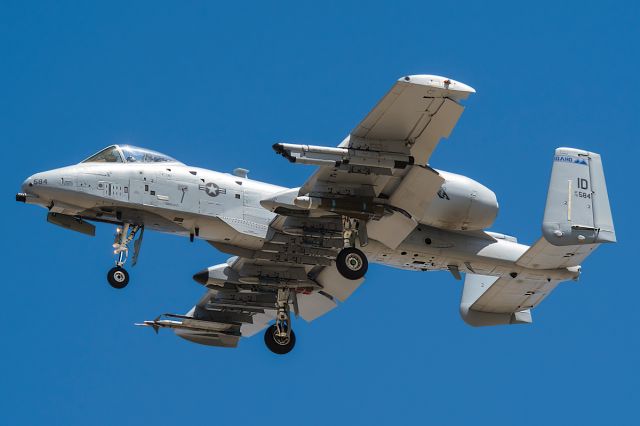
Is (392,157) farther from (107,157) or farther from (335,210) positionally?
(107,157)

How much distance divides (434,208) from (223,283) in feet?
24.3

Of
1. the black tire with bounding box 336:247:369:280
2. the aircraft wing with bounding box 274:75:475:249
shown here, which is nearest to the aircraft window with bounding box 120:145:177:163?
the aircraft wing with bounding box 274:75:475:249

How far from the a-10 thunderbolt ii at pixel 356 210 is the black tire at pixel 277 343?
3cm

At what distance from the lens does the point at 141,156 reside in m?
35.0

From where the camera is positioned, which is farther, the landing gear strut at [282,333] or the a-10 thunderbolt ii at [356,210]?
the landing gear strut at [282,333]

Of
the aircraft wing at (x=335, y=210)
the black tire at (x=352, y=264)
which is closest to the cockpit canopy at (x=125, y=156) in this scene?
the aircraft wing at (x=335, y=210)

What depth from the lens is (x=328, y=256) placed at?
36688 mm

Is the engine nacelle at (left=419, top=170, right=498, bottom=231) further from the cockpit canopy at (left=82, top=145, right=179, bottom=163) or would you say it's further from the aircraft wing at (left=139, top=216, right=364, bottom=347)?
the cockpit canopy at (left=82, top=145, right=179, bottom=163)

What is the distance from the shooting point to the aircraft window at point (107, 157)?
3481cm

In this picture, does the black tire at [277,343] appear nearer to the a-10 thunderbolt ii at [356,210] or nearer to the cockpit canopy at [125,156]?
the a-10 thunderbolt ii at [356,210]

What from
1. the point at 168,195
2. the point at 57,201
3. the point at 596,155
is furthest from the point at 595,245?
the point at 57,201

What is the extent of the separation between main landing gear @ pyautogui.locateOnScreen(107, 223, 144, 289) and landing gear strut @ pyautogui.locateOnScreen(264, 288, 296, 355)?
545 cm

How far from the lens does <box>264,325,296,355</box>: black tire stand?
3800 cm

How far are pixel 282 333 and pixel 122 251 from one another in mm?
5838
